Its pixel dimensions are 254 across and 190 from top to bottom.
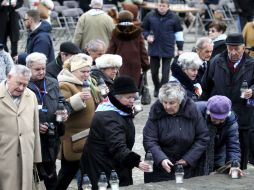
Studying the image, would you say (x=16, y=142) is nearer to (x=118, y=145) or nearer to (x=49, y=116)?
(x=49, y=116)

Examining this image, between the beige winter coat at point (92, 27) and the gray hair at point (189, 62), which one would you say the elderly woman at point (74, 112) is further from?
the beige winter coat at point (92, 27)

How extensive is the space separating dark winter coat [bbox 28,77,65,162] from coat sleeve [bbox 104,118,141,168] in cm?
96

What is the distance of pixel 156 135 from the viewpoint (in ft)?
33.2

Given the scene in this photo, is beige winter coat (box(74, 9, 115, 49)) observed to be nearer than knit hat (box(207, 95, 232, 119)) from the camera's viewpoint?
No

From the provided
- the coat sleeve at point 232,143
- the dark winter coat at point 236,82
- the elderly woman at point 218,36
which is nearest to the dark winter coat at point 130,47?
the elderly woman at point 218,36

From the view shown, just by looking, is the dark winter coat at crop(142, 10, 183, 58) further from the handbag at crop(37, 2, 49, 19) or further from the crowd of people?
the crowd of people

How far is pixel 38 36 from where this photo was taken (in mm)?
14172

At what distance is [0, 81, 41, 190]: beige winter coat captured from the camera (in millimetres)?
10023

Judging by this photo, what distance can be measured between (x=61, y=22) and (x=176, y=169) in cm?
1601

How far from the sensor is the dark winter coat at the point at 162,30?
17.8 meters

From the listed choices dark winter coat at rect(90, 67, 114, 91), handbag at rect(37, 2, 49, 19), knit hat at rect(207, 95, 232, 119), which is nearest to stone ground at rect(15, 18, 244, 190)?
knit hat at rect(207, 95, 232, 119)

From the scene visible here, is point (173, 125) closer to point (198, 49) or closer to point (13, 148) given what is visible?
point (13, 148)

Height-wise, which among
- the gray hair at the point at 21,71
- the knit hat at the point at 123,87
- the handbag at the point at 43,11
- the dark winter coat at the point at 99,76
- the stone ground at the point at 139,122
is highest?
the handbag at the point at 43,11

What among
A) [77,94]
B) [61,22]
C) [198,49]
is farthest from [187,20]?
[77,94]
